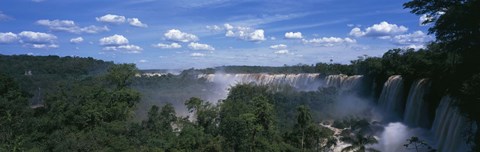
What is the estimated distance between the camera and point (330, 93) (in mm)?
76000

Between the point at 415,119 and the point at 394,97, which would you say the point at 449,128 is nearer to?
the point at 415,119

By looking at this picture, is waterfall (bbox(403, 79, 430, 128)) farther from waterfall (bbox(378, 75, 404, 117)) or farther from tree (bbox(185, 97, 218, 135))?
tree (bbox(185, 97, 218, 135))

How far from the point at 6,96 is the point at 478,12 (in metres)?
58.4

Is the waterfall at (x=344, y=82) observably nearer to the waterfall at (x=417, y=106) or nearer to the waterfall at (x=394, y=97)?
the waterfall at (x=394, y=97)

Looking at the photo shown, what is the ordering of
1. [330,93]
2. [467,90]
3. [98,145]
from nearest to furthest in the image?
[467,90], [98,145], [330,93]

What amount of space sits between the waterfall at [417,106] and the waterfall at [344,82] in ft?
83.1

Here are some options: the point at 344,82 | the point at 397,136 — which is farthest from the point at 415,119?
the point at 344,82

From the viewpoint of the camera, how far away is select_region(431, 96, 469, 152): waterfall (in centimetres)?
2848

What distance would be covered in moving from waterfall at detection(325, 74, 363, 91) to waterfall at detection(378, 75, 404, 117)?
15266mm

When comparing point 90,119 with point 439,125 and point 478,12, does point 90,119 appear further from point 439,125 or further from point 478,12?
point 478,12

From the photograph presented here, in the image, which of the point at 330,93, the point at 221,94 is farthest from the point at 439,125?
the point at 221,94

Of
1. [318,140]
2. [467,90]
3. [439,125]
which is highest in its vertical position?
[467,90]

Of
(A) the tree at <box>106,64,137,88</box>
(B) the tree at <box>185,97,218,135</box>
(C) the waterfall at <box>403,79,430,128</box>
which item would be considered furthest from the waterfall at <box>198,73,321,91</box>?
(A) the tree at <box>106,64,137,88</box>

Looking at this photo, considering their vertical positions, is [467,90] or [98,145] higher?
[467,90]
